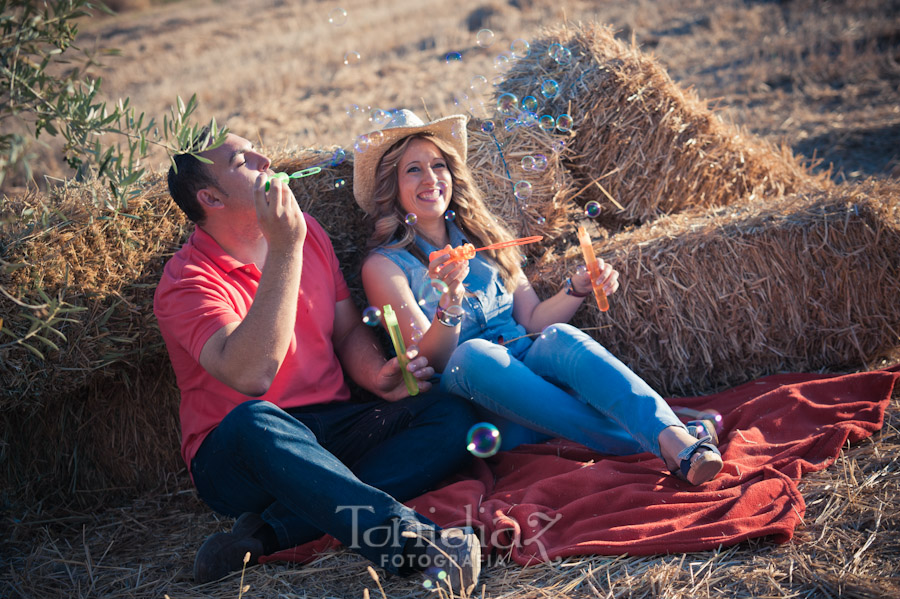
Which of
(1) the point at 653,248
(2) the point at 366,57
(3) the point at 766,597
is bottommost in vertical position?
(3) the point at 766,597

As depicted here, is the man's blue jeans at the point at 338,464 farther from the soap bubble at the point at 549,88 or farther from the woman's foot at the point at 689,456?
the soap bubble at the point at 549,88

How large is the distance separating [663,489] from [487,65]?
804cm

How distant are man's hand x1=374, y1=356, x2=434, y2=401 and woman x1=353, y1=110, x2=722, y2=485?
8 centimetres

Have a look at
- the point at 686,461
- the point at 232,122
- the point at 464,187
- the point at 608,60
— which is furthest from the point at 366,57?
the point at 686,461

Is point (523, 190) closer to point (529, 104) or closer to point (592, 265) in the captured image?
point (529, 104)

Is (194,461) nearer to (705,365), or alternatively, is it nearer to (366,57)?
(705,365)

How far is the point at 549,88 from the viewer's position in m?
3.76

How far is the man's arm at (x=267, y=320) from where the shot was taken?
2.36 meters

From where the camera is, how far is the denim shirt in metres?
3.04

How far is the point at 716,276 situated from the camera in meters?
3.39

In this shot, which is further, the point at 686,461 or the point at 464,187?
the point at 464,187

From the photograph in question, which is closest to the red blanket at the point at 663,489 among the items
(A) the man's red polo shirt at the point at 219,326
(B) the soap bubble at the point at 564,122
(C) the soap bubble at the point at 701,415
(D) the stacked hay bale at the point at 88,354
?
(C) the soap bubble at the point at 701,415

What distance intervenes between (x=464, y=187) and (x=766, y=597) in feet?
6.89

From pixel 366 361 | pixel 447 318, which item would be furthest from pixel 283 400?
pixel 447 318
